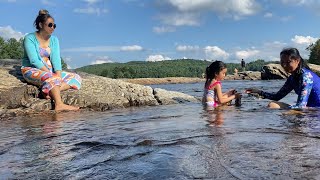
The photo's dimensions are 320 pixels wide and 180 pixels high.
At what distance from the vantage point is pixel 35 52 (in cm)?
783

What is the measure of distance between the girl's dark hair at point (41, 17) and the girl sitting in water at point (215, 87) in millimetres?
3788

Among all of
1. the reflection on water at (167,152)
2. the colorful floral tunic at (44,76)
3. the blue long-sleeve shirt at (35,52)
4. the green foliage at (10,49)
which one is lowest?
the reflection on water at (167,152)

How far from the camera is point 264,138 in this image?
12.2 feet

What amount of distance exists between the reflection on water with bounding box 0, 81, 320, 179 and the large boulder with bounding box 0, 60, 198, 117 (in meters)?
3.10

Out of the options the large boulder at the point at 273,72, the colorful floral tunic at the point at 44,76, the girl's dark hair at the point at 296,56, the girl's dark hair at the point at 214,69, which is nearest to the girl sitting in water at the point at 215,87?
the girl's dark hair at the point at 214,69

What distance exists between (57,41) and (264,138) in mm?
5885

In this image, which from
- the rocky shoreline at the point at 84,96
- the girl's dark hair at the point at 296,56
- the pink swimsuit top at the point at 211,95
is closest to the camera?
the girl's dark hair at the point at 296,56

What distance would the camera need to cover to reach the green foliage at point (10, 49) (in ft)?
217

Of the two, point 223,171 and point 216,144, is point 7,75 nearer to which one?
point 216,144

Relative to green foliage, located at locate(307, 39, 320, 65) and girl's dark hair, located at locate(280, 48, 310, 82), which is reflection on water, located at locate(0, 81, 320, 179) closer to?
girl's dark hair, located at locate(280, 48, 310, 82)

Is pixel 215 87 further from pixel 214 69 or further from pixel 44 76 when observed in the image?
pixel 44 76

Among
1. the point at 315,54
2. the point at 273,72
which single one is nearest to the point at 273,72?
the point at 273,72

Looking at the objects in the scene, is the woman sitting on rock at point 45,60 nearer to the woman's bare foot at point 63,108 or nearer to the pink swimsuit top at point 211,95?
the woman's bare foot at point 63,108

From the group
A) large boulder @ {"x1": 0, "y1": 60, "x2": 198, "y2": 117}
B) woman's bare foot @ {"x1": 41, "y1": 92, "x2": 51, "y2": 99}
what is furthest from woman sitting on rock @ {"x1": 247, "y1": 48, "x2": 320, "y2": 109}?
woman's bare foot @ {"x1": 41, "y1": 92, "x2": 51, "y2": 99}
